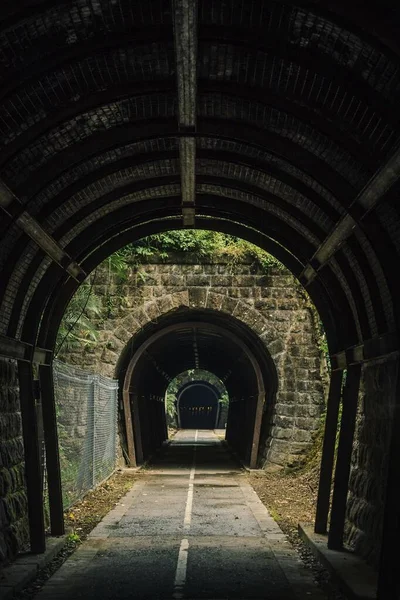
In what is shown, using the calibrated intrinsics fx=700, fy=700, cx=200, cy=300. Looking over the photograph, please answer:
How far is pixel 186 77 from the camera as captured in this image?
4.78 m

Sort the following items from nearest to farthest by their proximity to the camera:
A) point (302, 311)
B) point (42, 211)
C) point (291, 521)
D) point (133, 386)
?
point (42, 211)
point (291, 521)
point (302, 311)
point (133, 386)

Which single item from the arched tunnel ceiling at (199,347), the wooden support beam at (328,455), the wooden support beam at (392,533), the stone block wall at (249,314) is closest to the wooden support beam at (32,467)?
the wooden support beam at (328,455)

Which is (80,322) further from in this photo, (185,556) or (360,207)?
(360,207)

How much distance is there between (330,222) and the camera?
23.7ft

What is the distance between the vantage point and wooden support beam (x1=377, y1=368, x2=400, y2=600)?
475 cm

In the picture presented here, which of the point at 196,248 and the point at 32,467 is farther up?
the point at 196,248

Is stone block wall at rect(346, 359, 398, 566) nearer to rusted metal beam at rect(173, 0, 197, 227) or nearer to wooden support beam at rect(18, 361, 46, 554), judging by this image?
rusted metal beam at rect(173, 0, 197, 227)

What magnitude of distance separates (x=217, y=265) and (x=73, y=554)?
978 cm

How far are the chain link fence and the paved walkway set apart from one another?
0.86m

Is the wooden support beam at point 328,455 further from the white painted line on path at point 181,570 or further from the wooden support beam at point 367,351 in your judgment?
the white painted line on path at point 181,570

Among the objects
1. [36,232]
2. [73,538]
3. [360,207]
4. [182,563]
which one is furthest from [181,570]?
[360,207]

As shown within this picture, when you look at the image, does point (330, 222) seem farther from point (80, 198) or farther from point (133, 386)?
point (133, 386)

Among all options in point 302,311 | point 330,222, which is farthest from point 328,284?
point 302,311

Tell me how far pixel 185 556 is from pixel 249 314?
9162 mm
